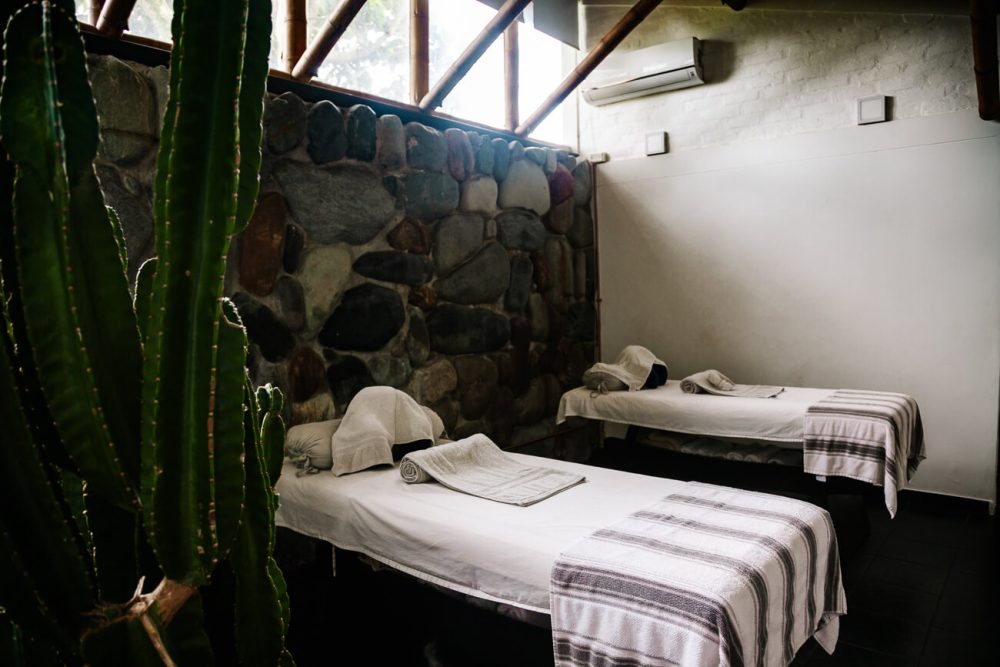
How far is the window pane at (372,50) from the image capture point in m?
3.25

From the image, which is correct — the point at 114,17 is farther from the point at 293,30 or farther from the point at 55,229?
the point at 55,229

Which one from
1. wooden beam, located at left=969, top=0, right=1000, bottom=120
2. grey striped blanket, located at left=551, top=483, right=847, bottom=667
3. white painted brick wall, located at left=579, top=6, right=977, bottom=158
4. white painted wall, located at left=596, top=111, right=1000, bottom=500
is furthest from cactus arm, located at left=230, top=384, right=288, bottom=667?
white painted brick wall, located at left=579, top=6, right=977, bottom=158

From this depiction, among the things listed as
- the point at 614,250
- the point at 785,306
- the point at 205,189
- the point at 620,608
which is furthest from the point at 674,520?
the point at 614,250

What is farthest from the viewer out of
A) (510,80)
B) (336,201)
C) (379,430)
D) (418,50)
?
(510,80)

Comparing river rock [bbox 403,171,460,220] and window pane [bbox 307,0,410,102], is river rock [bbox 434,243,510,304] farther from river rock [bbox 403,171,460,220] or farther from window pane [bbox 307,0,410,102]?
window pane [bbox 307,0,410,102]

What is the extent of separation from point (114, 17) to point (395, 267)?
4.91 ft

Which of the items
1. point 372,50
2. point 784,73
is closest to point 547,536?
point 372,50

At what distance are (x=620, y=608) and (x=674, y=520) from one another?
1.43 ft

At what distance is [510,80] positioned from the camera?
14.1 ft

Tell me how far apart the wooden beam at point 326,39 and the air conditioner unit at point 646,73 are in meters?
2.27

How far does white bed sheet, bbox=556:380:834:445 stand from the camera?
3.23 metres

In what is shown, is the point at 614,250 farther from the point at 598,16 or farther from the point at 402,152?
the point at 402,152

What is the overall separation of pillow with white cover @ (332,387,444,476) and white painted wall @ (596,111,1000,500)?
2242mm

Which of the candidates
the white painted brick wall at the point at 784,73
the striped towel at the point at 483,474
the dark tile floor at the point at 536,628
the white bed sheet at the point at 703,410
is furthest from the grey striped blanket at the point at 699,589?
the white painted brick wall at the point at 784,73
